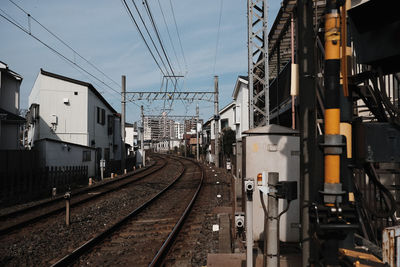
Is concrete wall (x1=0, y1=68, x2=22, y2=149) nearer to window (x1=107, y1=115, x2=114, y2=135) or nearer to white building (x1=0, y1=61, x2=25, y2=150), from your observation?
white building (x1=0, y1=61, x2=25, y2=150)

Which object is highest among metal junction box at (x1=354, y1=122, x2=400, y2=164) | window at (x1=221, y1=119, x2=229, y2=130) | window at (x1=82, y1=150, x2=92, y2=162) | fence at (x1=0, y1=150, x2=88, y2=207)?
window at (x1=221, y1=119, x2=229, y2=130)

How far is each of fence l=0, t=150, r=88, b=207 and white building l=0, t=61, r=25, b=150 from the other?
15.0ft

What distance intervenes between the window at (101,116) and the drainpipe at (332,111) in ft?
88.3

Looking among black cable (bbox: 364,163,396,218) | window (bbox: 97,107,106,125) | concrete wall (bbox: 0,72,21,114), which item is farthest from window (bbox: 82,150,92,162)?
black cable (bbox: 364,163,396,218)

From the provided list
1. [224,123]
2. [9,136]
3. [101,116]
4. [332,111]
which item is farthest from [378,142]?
[224,123]

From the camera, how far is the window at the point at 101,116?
28484mm

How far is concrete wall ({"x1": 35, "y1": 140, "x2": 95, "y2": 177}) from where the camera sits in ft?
59.1

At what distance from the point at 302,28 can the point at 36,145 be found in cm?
1885

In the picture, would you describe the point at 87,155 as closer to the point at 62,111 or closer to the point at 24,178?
the point at 62,111

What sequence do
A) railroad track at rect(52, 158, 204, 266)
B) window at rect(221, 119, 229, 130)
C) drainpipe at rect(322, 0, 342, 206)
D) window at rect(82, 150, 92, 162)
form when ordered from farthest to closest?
1. window at rect(221, 119, 229, 130)
2. window at rect(82, 150, 92, 162)
3. railroad track at rect(52, 158, 204, 266)
4. drainpipe at rect(322, 0, 342, 206)

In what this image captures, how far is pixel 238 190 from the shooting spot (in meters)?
7.93

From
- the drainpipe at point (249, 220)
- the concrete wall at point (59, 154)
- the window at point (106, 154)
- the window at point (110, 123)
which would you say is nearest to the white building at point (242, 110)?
the window at point (110, 123)

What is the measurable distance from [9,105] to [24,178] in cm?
917

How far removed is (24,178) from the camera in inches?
585
